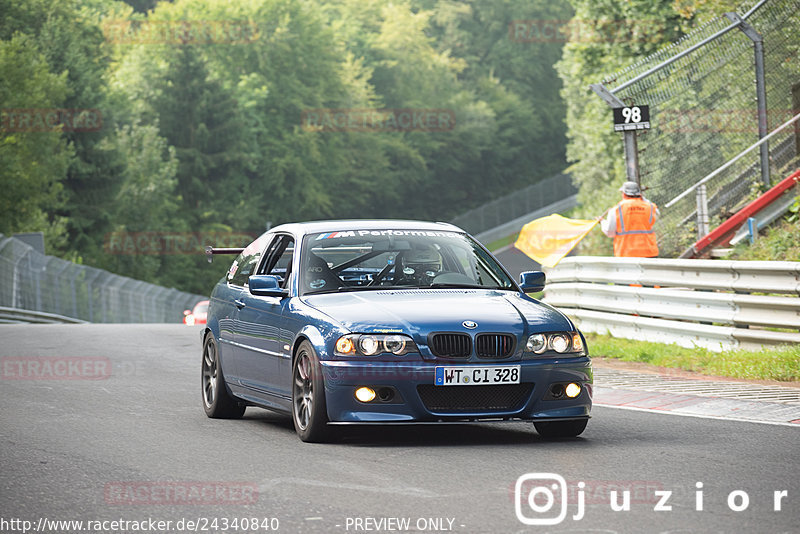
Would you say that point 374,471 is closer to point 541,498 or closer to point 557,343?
point 541,498

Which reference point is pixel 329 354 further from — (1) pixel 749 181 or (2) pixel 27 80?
(2) pixel 27 80

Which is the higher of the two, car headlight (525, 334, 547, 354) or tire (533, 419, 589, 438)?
car headlight (525, 334, 547, 354)

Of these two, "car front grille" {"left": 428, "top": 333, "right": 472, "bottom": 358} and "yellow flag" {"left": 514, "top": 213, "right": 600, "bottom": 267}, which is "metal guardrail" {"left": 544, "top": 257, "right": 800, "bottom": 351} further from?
"car front grille" {"left": 428, "top": 333, "right": 472, "bottom": 358}

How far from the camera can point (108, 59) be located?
9550cm

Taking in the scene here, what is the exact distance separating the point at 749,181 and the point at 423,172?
78.0 metres

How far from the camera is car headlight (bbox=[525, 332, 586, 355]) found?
9.41 meters

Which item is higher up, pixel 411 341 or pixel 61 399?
pixel 411 341

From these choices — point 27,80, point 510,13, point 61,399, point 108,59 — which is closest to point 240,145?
point 108,59

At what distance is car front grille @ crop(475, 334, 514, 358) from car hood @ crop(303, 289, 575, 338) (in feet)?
0.14
